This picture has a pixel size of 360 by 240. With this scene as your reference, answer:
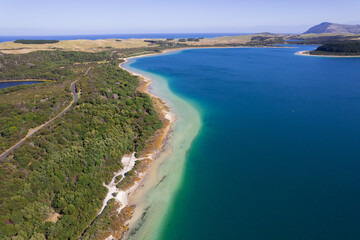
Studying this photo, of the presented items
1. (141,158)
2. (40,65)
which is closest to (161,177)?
(141,158)

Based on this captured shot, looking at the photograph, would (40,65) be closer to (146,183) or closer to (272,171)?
(146,183)

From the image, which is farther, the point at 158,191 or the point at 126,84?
the point at 126,84

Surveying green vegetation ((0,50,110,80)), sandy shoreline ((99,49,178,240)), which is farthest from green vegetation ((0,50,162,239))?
green vegetation ((0,50,110,80))

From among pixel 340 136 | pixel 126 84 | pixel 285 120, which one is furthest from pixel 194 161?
pixel 126 84

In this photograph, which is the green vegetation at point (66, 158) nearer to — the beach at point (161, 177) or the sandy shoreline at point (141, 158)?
the sandy shoreline at point (141, 158)

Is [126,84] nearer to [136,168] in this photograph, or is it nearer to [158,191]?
[136,168]

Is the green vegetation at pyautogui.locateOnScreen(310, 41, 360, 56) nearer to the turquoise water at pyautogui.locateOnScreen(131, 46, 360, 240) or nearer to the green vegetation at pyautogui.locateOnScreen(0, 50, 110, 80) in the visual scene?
the turquoise water at pyautogui.locateOnScreen(131, 46, 360, 240)
